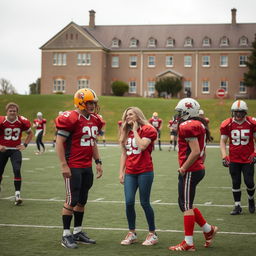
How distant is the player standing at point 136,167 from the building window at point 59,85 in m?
70.4

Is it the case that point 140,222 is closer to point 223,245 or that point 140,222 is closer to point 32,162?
point 223,245

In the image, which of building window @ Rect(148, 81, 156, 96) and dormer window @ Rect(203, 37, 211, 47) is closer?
dormer window @ Rect(203, 37, 211, 47)

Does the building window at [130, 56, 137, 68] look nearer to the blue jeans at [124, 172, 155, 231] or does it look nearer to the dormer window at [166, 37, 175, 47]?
the dormer window at [166, 37, 175, 47]

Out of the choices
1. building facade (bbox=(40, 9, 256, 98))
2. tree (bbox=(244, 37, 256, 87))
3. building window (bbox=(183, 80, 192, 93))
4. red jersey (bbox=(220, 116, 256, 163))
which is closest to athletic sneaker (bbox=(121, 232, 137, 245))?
red jersey (bbox=(220, 116, 256, 163))

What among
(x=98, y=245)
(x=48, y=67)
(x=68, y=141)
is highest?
(x=48, y=67)

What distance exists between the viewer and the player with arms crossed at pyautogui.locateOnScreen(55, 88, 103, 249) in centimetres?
757

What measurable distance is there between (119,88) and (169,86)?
6209 millimetres

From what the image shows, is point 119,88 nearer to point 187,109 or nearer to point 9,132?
point 9,132

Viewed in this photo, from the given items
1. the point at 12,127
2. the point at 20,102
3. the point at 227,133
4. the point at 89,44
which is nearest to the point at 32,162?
the point at 12,127

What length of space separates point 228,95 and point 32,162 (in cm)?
5719

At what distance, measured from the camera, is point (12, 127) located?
1139cm

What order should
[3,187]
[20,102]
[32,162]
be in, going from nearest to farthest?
[3,187] < [32,162] < [20,102]

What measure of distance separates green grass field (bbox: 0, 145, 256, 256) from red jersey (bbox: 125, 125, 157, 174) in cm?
98

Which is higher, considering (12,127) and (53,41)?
(53,41)
